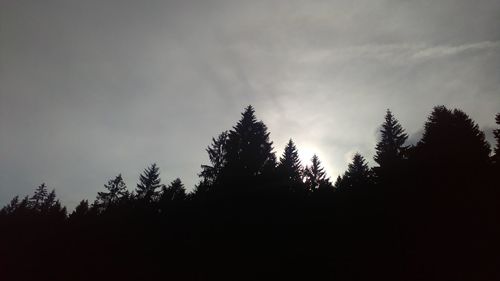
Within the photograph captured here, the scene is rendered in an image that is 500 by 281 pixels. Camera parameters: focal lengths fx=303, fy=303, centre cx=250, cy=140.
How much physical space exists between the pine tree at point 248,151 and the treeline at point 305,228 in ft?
0.51

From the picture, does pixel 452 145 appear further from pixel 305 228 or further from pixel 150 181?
pixel 150 181

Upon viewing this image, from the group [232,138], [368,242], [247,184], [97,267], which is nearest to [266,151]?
[232,138]

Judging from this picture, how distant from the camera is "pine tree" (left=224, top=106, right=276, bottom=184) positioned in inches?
935

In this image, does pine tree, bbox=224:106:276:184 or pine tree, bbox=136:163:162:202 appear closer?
pine tree, bbox=224:106:276:184

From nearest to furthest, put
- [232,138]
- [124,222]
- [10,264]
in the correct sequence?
[124,222] < [10,264] < [232,138]

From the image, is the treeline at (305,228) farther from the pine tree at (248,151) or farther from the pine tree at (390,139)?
the pine tree at (390,139)

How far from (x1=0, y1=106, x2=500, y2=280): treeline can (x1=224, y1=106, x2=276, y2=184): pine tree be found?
0.16 meters

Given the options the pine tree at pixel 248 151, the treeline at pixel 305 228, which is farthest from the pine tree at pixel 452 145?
the pine tree at pixel 248 151

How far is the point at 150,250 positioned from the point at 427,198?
1781cm

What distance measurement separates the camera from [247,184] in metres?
21.8

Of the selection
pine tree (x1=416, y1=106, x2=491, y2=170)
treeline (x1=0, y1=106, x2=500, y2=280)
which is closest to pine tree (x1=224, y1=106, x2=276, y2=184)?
treeline (x1=0, y1=106, x2=500, y2=280)

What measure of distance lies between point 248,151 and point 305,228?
1007cm

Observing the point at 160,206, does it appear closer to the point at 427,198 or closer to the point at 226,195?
the point at 226,195

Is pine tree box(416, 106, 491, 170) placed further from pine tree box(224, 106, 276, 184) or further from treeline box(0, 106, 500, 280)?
pine tree box(224, 106, 276, 184)
